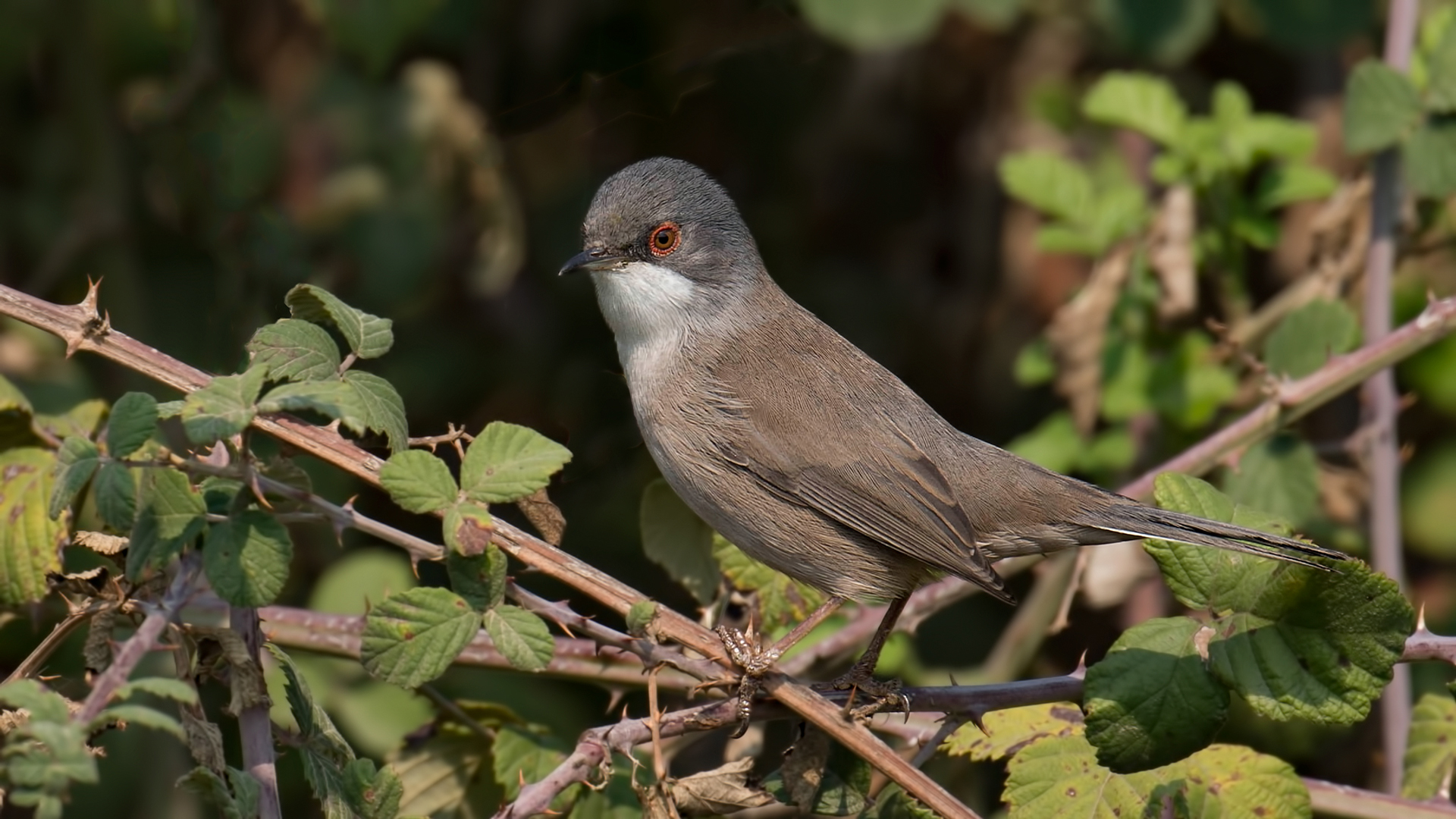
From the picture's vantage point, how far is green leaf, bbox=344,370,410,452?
7.25ft

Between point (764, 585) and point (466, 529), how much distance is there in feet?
4.04

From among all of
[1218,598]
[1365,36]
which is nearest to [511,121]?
[1365,36]

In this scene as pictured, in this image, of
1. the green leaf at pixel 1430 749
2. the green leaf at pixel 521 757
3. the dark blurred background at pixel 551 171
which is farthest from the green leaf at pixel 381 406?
the green leaf at pixel 1430 749

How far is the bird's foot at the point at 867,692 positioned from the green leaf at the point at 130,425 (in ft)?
4.51

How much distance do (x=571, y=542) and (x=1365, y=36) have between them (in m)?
3.25

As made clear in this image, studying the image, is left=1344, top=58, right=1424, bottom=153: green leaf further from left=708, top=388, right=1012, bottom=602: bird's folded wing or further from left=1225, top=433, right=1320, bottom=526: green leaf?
left=708, top=388, right=1012, bottom=602: bird's folded wing

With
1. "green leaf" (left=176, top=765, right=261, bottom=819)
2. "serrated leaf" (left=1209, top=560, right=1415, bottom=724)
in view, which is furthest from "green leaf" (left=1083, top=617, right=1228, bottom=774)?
"green leaf" (left=176, top=765, right=261, bottom=819)

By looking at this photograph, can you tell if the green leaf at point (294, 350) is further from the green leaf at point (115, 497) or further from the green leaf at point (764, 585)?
the green leaf at point (764, 585)

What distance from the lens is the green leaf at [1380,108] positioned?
3.73 m

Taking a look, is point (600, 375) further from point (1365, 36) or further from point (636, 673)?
point (1365, 36)

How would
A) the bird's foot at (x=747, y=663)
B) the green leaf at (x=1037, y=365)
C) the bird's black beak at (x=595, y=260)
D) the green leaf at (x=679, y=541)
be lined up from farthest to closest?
the green leaf at (x=1037, y=365)
the bird's black beak at (x=595, y=260)
the green leaf at (x=679, y=541)
the bird's foot at (x=747, y=663)

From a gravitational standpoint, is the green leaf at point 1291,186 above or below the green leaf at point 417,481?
above

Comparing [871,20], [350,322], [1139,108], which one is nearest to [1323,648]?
[350,322]

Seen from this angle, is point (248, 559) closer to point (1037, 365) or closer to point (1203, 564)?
point (1203, 564)
